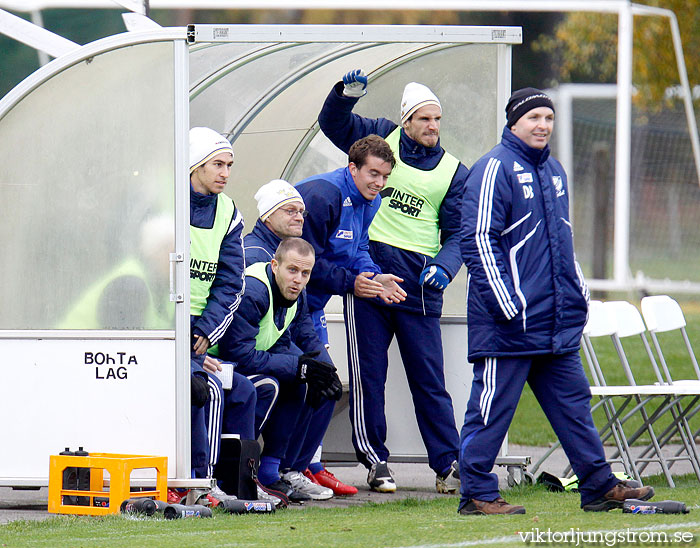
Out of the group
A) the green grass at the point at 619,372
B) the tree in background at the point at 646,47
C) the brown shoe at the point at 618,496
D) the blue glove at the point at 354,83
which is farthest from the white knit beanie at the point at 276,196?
the tree in background at the point at 646,47

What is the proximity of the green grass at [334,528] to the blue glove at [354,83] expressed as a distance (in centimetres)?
249

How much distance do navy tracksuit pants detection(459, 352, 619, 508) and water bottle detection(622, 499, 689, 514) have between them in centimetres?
13

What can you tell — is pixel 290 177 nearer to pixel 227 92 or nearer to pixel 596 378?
pixel 227 92

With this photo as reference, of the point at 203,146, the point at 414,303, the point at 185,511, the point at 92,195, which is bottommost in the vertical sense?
the point at 185,511

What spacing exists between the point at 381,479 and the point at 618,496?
2067 millimetres

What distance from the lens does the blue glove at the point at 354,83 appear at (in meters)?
7.80

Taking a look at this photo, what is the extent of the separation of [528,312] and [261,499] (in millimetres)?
1864

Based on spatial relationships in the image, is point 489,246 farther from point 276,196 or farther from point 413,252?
point 413,252

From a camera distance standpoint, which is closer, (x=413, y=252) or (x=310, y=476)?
(x=310, y=476)

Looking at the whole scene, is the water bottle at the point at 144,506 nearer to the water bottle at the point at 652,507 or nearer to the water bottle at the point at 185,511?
the water bottle at the point at 185,511

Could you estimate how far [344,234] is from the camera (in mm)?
8070

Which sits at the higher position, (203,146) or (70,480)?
(203,146)

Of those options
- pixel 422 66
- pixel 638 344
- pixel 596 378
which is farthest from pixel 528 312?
pixel 638 344

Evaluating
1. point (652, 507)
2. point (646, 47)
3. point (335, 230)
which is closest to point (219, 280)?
point (335, 230)
